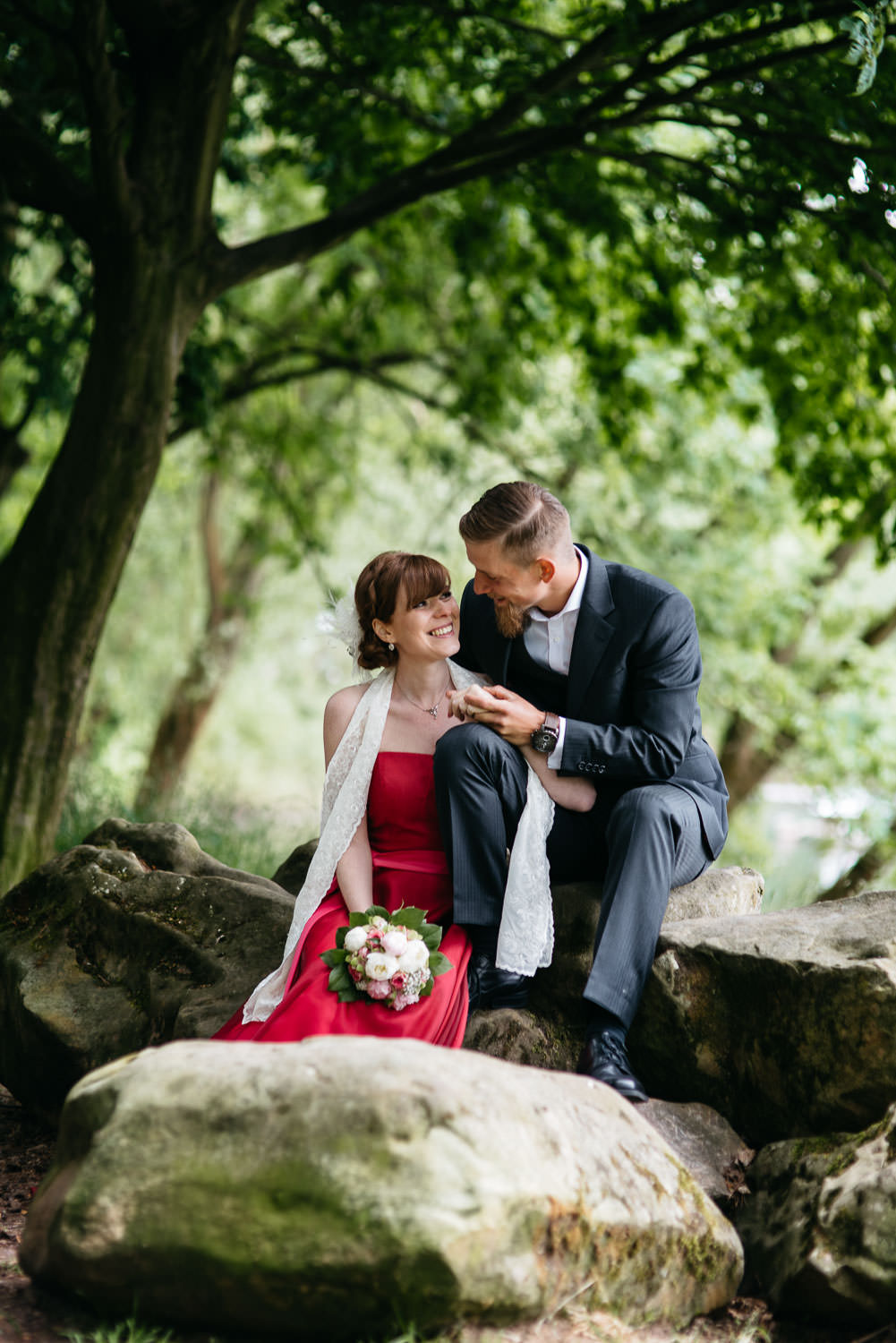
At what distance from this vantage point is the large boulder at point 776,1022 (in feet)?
11.3

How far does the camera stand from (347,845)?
411 centimetres

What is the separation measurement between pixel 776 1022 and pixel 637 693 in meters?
1.22

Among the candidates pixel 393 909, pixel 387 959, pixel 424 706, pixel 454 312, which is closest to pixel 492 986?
pixel 393 909

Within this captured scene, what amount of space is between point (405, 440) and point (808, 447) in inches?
246

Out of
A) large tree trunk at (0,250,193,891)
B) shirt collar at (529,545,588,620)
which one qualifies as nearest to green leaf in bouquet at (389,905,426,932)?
shirt collar at (529,545,588,620)

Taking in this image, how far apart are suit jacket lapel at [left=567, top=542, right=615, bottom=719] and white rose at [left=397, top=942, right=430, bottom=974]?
44.2 inches

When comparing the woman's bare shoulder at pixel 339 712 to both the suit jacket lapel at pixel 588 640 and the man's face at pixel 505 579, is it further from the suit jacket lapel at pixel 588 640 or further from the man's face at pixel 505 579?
the suit jacket lapel at pixel 588 640

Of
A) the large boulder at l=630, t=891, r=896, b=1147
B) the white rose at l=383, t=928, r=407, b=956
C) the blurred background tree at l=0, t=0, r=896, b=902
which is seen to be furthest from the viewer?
the blurred background tree at l=0, t=0, r=896, b=902

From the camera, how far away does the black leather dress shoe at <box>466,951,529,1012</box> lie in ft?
12.9

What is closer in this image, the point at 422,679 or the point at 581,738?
the point at 581,738

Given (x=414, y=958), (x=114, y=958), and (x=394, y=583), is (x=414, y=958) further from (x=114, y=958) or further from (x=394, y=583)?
(x=114, y=958)

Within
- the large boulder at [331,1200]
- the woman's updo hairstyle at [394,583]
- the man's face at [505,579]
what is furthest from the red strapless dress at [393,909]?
the large boulder at [331,1200]

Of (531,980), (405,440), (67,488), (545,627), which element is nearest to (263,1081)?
(531,980)

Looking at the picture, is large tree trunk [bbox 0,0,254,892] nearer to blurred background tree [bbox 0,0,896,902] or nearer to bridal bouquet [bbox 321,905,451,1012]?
blurred background tree [bbox 0,0,896,902]
